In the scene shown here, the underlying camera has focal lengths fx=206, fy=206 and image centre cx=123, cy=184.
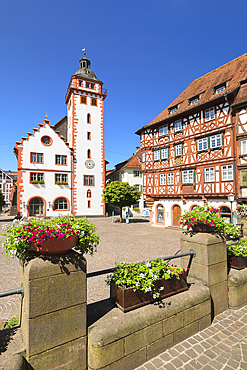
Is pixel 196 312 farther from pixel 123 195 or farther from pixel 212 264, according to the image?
pixel 123 195

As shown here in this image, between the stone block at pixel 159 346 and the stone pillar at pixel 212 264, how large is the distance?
121cm

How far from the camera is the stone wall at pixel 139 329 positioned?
2343 mm

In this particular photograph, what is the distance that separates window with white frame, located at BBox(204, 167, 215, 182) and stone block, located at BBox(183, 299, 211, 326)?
16.5m

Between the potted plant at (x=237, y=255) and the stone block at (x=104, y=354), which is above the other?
the potted plant at (x=237, y=255)

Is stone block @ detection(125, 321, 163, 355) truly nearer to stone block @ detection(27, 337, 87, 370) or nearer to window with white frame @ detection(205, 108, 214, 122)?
stone block @ detection(27, 337, 87, 370)

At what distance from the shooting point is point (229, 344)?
3131mm

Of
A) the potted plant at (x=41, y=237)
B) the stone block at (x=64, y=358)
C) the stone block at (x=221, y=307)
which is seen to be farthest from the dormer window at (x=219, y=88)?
the stone block at (x=64, y=358)

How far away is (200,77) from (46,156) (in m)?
24.1

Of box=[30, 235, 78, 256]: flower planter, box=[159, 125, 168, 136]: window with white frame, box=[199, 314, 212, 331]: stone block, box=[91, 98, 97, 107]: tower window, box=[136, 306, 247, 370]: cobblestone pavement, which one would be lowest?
box=[136, 306, 247, 370]: cobblestone pavement

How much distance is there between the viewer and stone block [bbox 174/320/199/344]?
3041mm

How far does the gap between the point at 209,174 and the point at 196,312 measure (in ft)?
56.0

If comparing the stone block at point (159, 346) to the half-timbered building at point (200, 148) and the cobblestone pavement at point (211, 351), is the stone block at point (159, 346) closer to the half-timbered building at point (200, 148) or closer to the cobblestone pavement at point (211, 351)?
the cobblestone pavement at point (211, 351)

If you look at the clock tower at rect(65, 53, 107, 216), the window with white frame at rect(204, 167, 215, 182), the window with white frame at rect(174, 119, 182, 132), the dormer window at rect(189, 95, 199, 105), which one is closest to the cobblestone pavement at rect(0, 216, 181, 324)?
the window with white frame at rect(204, 167, 215, 182)

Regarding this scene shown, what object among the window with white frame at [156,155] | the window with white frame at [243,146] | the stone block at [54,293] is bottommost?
the stone block at [54,293]
